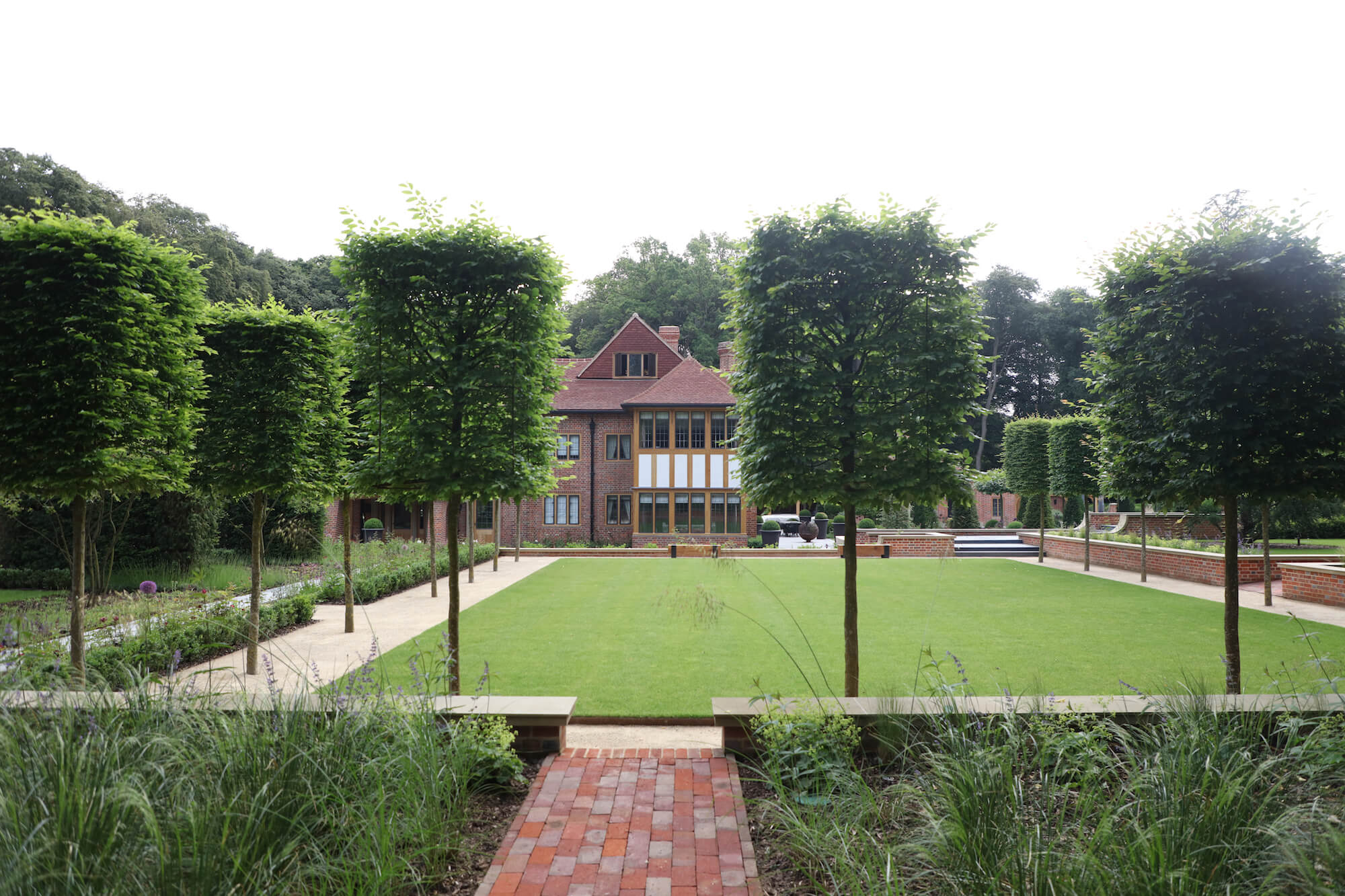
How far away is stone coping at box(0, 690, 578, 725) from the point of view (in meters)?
3.84

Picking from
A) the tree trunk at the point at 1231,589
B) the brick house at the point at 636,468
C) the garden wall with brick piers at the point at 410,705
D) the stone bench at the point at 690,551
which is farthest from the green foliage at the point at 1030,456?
the garden wall with brick piers at the point at 410,705

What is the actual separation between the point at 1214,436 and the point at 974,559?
17405 mm

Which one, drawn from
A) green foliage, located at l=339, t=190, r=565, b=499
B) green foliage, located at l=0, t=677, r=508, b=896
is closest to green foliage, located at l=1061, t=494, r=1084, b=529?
green foliage, located at l=339, t=190, r=565, b=499

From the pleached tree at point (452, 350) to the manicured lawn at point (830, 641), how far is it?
166 centimetres

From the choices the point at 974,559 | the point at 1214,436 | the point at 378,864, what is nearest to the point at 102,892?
the point at 378,864

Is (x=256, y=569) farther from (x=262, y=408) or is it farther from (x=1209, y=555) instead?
(x=1209, y=555)

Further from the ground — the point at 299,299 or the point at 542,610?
the point at 299,299

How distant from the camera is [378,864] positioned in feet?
9.55

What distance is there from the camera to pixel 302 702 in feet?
12.3

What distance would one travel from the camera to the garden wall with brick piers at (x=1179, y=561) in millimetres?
16484

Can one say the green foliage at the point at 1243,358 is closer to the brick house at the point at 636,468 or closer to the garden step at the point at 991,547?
the garden step at the point at 991,547

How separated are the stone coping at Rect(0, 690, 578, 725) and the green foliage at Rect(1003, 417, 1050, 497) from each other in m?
20.5

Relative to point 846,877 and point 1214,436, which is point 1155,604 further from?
point 846,877

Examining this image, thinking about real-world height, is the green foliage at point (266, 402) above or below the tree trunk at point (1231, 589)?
above
